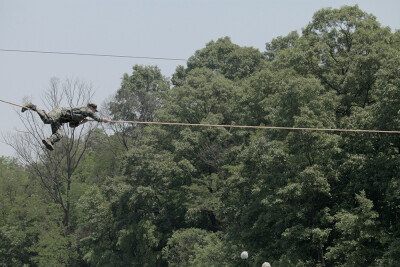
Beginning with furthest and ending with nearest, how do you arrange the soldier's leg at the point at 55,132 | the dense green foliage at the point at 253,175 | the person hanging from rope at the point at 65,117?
the dense green foliage at the point at 253,175
the soldier's leg at the point at 55,132
the person hanging from rope at the point at 65,117

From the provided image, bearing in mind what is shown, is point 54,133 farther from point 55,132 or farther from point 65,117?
point 65,117

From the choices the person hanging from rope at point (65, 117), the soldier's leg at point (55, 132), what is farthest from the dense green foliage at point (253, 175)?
the soldier's leg at point (55, 132)

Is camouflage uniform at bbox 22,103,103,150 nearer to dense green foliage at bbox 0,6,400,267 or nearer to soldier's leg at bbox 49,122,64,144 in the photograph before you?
soldier's leg at bbox 49,122,64,144

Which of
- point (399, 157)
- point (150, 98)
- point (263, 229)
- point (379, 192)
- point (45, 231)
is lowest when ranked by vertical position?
point (45, 231)

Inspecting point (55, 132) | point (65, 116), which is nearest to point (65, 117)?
point (65, 116)

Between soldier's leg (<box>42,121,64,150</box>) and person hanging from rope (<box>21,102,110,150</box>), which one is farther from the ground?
person hanging from rope (<box>21,102,110,150</box>)

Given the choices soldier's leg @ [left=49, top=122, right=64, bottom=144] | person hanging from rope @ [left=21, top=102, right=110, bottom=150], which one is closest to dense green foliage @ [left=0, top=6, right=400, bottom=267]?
person hanging from rope @ [left=21, top=102, right=110, bottom=150]

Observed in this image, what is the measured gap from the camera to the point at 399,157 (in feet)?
Result: 57.3

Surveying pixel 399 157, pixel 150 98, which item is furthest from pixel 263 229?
pixel 150 98

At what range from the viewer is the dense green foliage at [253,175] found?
18.8 m

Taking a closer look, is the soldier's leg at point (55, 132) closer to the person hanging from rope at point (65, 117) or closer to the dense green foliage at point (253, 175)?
the person hanging from rope at point (65, 117)

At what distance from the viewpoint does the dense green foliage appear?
61.6ft

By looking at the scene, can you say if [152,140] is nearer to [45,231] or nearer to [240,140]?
[240,140]

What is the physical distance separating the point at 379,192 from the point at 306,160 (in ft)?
9.49
